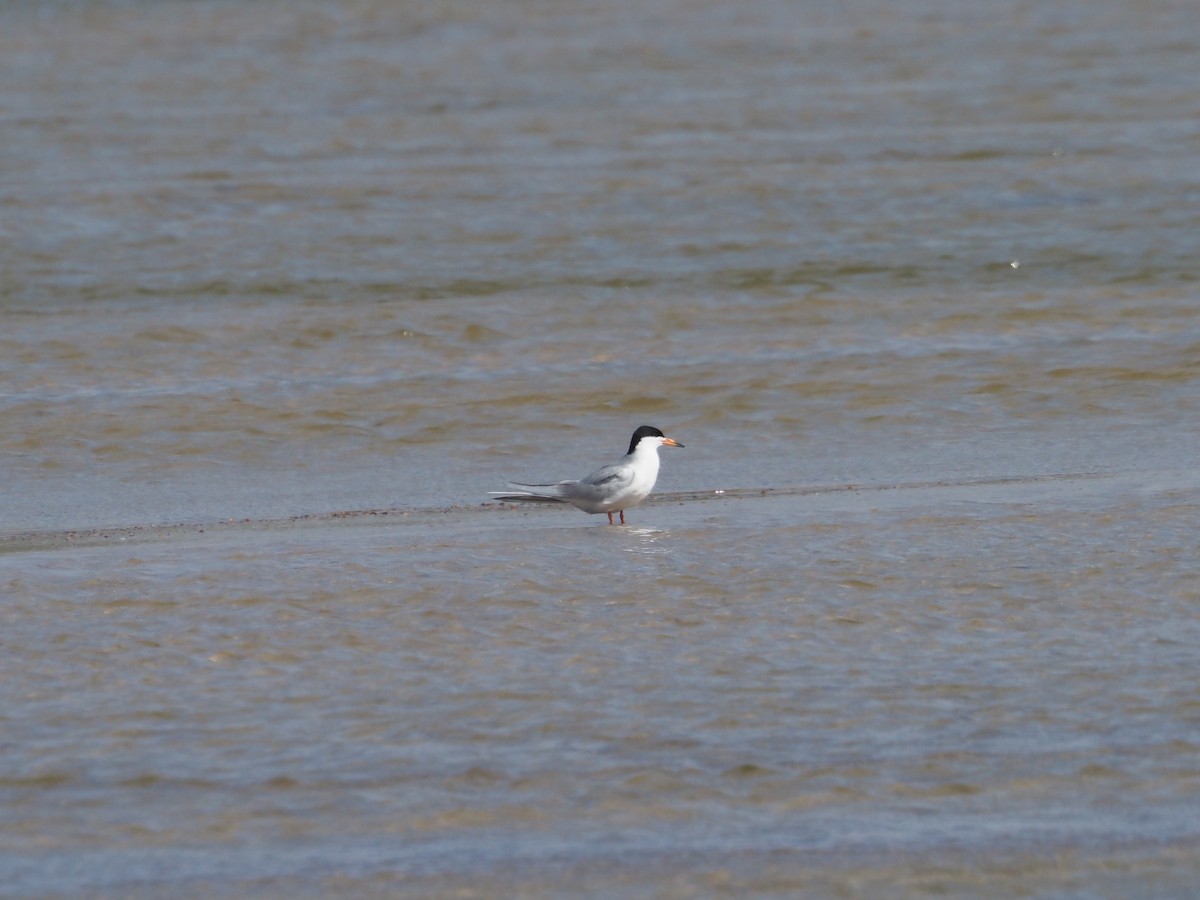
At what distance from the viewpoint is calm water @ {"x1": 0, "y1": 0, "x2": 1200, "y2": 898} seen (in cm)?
511

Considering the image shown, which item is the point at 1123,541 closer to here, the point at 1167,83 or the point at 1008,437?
the point at 1008,437

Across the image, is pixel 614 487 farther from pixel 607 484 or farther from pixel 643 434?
pixel 643 434

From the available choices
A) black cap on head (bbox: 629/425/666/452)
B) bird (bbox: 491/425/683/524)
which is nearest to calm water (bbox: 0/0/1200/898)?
bird (bbox: 491/425/683/524)

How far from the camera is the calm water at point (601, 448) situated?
5.11 m

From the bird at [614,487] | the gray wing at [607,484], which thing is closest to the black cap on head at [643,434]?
the bird at [614,487]

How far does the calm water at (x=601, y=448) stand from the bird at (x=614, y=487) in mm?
154

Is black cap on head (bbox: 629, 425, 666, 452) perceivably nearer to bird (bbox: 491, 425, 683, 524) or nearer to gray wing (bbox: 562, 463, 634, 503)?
bird (bbox: 491, 425, 683, 524)

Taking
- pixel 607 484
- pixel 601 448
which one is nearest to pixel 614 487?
pixel 607 484

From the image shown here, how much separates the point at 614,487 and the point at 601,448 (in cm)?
153

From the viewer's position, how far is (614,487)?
820 centimetres

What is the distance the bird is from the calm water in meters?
0.15

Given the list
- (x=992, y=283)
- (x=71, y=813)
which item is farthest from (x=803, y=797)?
(x=992, y=283)

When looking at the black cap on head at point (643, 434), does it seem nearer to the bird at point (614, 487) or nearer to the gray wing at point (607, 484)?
the bird at point (614, 487)

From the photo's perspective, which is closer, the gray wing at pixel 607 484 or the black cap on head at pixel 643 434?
the gray wing at pixel 607 484
